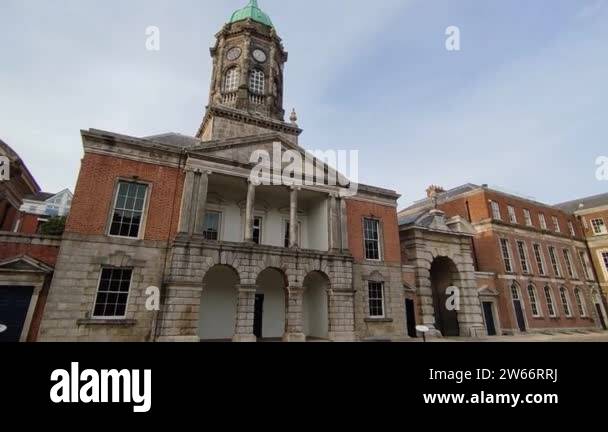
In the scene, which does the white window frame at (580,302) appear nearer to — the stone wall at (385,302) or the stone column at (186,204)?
the stone wall at (385,302)

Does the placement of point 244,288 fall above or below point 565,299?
below

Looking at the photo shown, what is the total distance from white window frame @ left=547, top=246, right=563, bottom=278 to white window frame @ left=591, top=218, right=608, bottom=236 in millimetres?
9842

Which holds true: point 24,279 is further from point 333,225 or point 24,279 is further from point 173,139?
point 333,225

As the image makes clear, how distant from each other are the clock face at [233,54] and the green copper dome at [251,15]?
3.19m

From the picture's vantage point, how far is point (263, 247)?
656 inches

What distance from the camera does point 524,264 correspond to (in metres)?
28.5

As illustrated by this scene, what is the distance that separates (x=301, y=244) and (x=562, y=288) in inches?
1097

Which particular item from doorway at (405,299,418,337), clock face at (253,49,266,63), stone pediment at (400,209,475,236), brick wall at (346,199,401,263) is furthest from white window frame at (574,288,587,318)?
clock face at (253,49,266,63)

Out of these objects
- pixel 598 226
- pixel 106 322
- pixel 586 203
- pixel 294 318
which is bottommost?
pixel 106 322

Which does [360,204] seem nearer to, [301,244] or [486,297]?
[301,244]

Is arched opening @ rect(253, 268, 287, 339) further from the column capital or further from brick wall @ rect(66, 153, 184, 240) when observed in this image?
brick wall @ rect(66, 153, 184, 240)

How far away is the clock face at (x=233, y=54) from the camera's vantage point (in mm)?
25484

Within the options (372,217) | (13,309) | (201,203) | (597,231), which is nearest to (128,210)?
(201,203)

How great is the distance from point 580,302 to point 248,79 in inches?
1524
